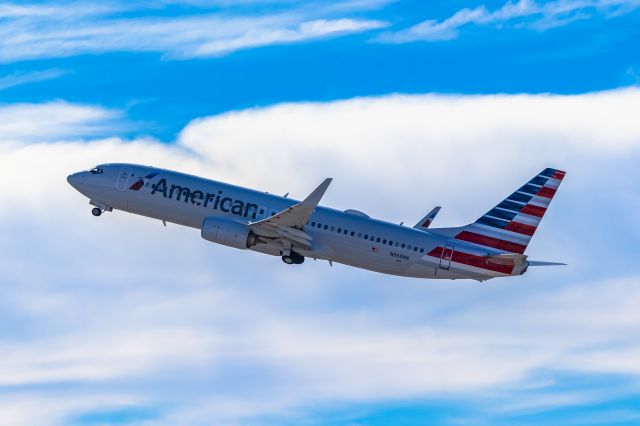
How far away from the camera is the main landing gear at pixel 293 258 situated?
7125cm

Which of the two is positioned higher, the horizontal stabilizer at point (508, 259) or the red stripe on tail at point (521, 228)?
the red stripe on tail at point (521, 228)

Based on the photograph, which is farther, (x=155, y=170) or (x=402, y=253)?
(x=155, y=170)

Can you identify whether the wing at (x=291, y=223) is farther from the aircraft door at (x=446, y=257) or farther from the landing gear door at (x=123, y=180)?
the landing gear door at (x=123, y=180)

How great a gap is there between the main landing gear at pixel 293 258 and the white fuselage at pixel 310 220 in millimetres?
477

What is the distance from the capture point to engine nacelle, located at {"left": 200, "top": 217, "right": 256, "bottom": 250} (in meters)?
69.3

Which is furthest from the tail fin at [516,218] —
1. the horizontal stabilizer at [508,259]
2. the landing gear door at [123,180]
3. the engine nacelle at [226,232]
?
the landing gear door at [123,180]

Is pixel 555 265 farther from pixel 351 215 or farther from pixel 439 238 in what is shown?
pixel 351 215

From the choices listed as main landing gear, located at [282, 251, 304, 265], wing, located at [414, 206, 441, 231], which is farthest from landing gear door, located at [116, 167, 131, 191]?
wing, located at [414, 206, 441, 231]

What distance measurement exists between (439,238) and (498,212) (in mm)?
5288

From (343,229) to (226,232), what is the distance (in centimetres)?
846

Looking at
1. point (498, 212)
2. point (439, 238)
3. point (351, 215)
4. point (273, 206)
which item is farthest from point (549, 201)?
point (273, 206)

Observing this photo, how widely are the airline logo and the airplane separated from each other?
0.25 ft

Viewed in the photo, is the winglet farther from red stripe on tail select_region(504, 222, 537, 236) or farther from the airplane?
red stripe on tail select_region(504, 222, 537, 236)

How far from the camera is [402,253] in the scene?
69.4 metres
